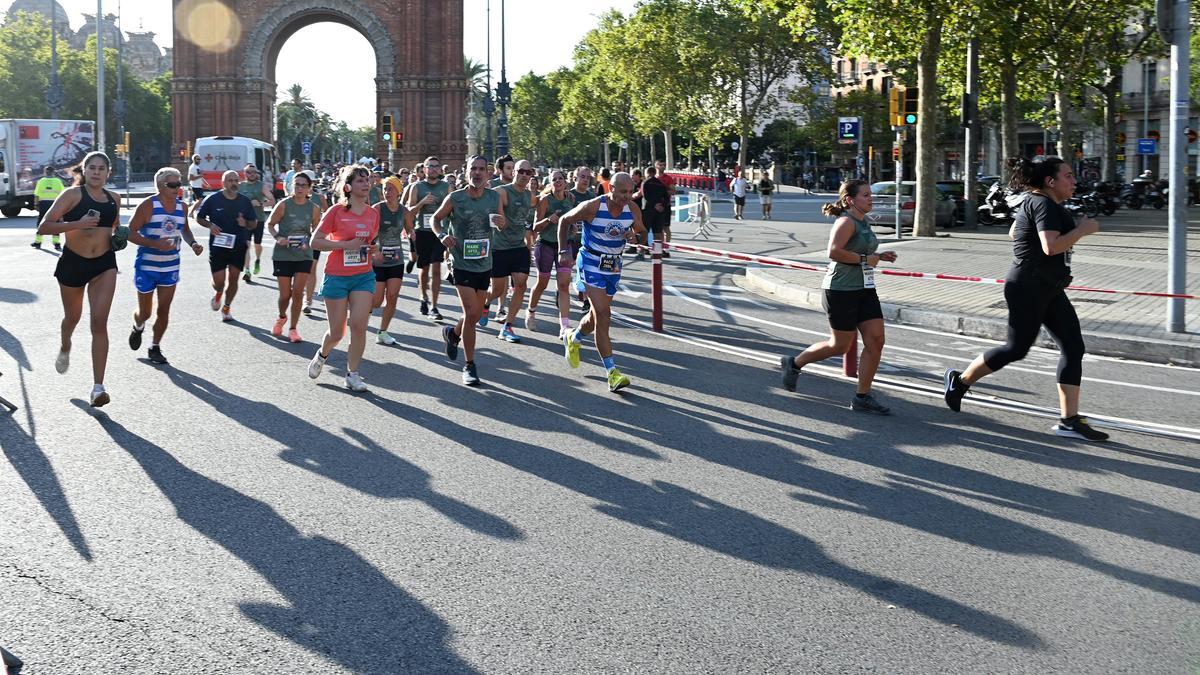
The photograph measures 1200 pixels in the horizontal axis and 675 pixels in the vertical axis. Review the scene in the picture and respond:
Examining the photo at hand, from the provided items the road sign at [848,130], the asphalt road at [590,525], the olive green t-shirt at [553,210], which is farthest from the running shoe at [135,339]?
the road sign at [848,130]

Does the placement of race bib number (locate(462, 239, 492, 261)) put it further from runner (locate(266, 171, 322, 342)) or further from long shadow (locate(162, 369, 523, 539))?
runner (locate(266, 171, 322, 342))

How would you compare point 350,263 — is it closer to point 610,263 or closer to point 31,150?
point 610,263

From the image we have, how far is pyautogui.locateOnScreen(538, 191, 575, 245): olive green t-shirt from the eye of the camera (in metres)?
13.8

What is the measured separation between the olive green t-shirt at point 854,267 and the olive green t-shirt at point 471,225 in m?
2.95

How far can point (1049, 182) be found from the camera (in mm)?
7820

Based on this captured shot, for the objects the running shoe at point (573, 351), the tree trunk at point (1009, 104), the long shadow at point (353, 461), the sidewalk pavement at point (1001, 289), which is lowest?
the long shadow at point (353, 461)

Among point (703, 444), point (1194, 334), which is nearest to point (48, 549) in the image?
point (703, 444)

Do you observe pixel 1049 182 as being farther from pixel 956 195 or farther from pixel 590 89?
pixel 590 89

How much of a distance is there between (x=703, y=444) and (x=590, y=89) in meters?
90.5

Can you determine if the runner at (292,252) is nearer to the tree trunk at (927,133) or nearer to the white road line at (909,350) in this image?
the white road line at (909,350)

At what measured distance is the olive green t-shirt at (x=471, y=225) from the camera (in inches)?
400

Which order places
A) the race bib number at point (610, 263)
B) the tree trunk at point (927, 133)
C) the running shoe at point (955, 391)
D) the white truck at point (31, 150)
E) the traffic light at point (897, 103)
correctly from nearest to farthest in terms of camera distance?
the running shoe at point (955, 391)
the race bib number at point (610, 263)
the traffic light at point (897, 103)
the tree trunk at point (927, 133)
the white truck at point (31, 150)

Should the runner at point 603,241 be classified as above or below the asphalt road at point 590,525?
above

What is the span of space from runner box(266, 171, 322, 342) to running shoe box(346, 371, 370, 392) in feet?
9.81
